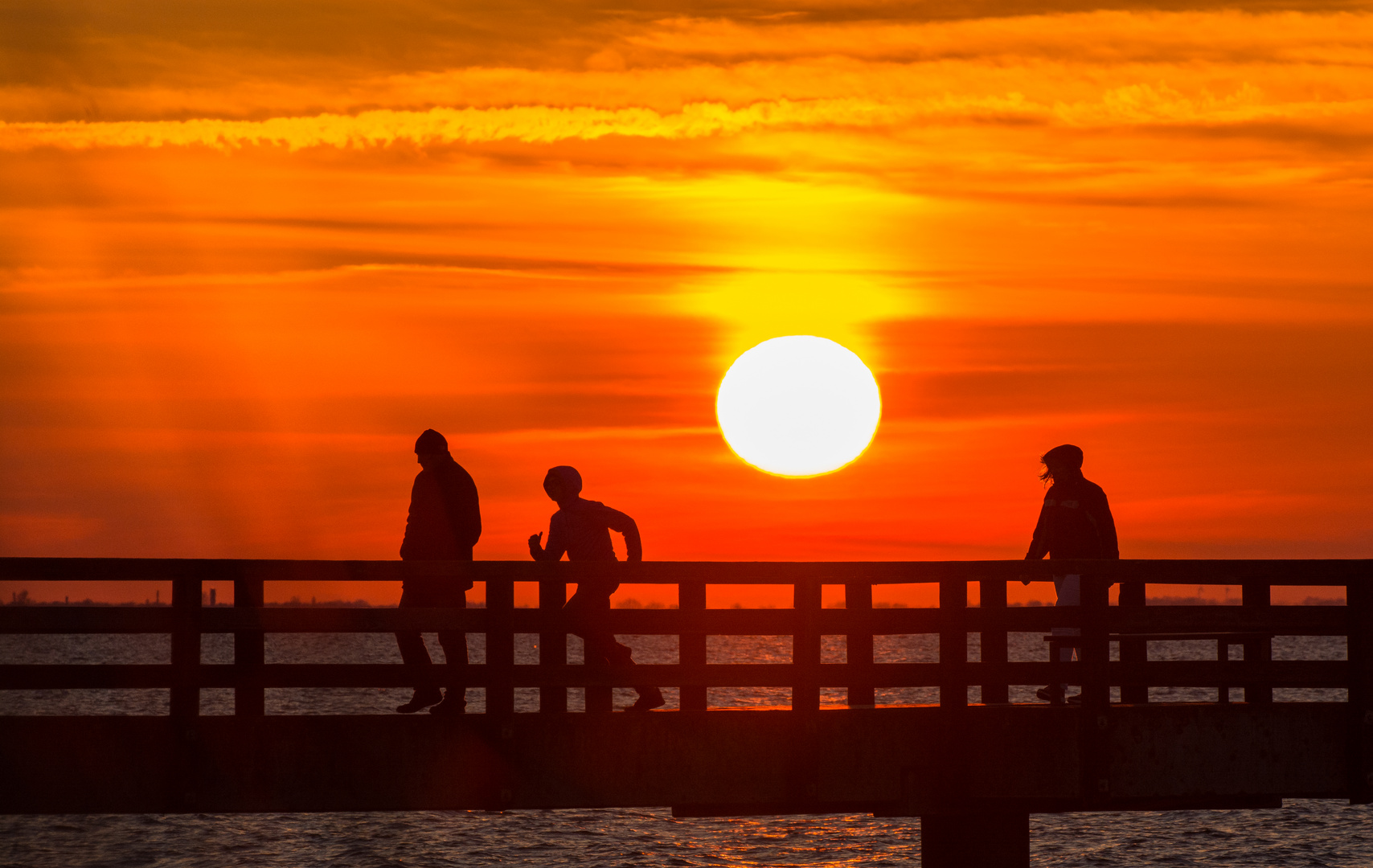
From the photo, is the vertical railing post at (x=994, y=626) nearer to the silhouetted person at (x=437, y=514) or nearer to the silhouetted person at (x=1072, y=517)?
the silhouetted person at (x=1072, y=517)

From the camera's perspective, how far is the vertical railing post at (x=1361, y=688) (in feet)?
32.0

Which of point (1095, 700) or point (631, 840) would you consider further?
point (631, 840)

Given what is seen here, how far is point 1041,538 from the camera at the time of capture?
11.2 metres

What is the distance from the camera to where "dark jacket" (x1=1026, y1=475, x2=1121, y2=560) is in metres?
11.0

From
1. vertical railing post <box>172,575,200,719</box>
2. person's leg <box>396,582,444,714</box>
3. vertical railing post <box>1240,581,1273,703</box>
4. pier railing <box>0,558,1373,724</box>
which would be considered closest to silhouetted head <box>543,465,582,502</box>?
pier railing <box>0,558,1373,724</box>

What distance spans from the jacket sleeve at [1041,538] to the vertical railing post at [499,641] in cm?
420

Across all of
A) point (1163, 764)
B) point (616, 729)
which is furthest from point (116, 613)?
point (1163, 764)

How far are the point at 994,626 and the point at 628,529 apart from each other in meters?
2.40

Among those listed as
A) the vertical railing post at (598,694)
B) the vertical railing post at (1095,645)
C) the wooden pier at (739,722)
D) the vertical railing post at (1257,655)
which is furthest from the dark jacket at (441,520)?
the vertical railing post at (1257,655)

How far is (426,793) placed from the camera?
29.5 feet

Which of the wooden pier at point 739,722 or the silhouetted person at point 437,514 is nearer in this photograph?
the wooden pier at point 739,722

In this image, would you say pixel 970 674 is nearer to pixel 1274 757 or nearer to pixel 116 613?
pixel 1274 757

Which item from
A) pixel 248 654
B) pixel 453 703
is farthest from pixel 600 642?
pixel 248 654

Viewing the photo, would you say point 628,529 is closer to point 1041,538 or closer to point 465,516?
point 465,516
